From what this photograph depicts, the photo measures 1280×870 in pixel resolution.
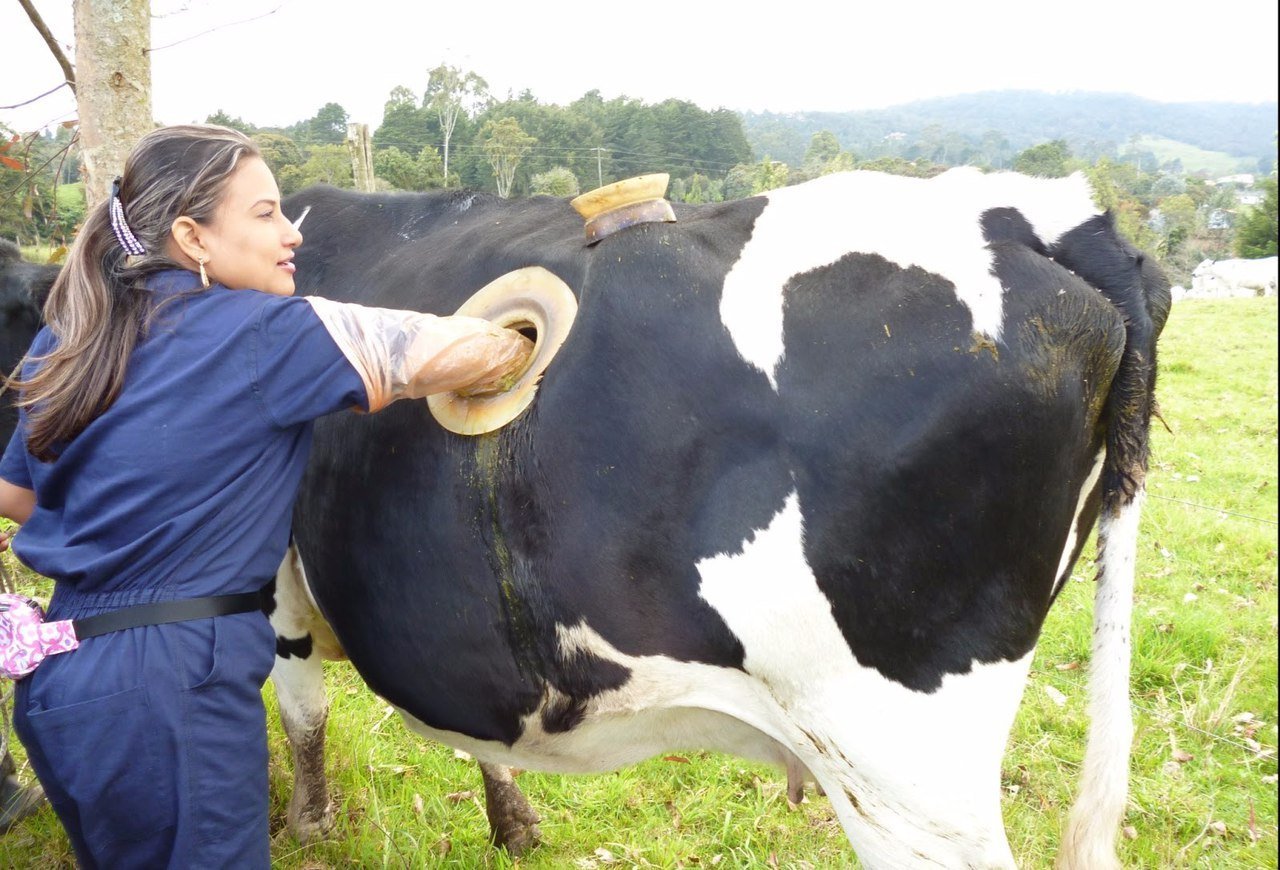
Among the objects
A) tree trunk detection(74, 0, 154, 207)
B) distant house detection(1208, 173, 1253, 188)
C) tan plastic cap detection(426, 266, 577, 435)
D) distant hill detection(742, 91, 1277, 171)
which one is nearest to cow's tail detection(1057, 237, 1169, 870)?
tan plastic cap detection(426, 266, 577, 435)

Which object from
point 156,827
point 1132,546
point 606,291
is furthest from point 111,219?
point 1132,546

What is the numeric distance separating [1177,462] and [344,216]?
6752mm

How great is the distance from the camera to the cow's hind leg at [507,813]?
10.5 feet

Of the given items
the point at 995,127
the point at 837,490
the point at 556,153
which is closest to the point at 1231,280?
the point at 556,153

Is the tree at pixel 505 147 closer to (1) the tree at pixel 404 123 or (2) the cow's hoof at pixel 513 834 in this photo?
(1) the tree at pixel 404 123

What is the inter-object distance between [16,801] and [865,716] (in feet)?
10.6

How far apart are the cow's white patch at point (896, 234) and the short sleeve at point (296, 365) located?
0.74m

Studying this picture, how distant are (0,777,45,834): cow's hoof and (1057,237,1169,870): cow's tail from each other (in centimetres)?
346

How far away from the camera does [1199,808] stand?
130 inches

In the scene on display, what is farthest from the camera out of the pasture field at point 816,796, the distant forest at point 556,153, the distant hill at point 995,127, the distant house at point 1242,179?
the distant hill at point 995,127

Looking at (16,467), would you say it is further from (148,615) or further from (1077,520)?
(1077,520)

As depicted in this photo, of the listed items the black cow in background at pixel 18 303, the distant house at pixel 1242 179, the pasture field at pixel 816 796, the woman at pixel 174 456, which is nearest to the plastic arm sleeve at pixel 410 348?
the woman at pixel 174 456

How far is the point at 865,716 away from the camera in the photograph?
1.74 m

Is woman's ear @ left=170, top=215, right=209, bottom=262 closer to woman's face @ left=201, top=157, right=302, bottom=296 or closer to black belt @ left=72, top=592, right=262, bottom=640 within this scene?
woman's face @ left=201, top=157, right=302, bottom=296
